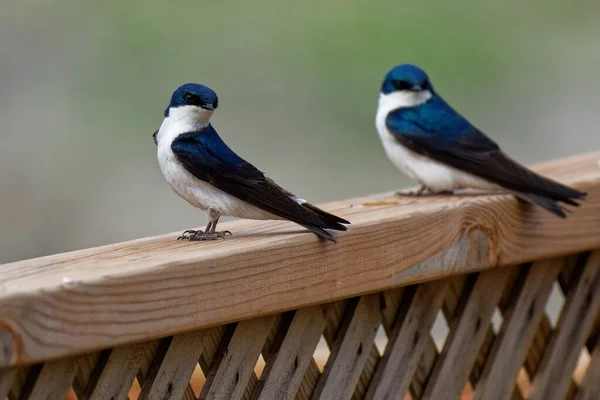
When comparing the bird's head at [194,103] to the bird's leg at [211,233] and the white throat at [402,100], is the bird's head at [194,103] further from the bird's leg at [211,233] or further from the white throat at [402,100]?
the white throat at [402,100]

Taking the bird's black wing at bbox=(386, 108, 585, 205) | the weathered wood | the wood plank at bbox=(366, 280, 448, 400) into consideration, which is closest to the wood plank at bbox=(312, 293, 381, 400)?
the wood plank at bbox=(366, 280, 448, 400)

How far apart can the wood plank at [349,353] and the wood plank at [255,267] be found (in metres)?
0.13

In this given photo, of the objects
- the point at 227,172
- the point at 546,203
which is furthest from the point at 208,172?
the point at 546,203

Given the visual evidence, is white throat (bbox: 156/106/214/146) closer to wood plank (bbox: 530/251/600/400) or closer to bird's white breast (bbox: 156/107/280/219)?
bird's white breast (bbox: 156/107/280/219)

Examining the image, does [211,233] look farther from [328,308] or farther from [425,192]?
[425,192]

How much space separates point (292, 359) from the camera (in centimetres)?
267

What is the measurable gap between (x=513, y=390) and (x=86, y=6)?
8.77 m

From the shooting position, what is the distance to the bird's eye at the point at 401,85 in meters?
4.81

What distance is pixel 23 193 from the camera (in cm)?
885

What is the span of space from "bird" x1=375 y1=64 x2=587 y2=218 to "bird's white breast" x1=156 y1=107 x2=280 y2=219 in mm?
1044

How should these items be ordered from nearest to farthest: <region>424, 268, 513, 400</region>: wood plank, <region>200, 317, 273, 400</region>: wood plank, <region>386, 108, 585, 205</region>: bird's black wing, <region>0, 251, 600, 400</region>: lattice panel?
<region>0, 251, 600, 400</region>: lattice panel < <region>200, 317, 273, 400</region>: wood plank < <region>424, 268, 513, 400</region>: wood plank < <region>386, 108, 585, 205</region>: bird's black wing

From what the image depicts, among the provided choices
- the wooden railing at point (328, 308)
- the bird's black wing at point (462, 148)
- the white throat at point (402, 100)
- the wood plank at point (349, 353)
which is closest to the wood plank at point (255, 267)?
the wooden railing at point (328, 308)

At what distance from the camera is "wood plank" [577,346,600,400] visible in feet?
12.6

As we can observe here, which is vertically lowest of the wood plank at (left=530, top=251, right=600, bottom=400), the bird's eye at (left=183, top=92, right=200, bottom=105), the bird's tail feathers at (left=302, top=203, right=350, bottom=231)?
the wood plank at (left=530, top=251, right=600, bottom=400)
